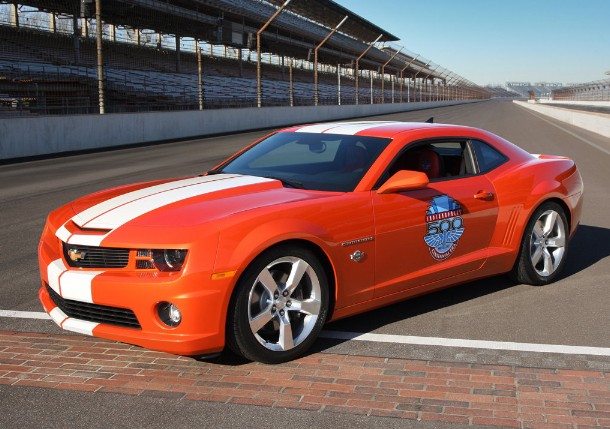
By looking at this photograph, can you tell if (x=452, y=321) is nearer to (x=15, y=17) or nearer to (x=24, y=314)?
(x=24, y=314)

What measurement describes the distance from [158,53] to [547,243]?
45247mm

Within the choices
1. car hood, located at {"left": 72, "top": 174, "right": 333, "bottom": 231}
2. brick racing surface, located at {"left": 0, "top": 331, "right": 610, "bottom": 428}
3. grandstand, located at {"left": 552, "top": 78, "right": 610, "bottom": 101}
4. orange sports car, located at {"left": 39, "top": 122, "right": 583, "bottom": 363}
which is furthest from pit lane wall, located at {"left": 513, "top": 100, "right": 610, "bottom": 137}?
grandstand, located at {"left": 552, "top": 78, "right": 610, "bottom": 101}

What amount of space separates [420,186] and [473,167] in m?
1.08

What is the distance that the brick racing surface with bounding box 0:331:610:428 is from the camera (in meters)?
3.33

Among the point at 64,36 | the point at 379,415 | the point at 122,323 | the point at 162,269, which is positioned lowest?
the point at 379,415

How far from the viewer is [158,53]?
47.6 meters

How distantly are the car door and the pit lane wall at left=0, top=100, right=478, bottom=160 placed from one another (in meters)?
15.7

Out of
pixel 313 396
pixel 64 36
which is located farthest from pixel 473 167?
pixel 64 36

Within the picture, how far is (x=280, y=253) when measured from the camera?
3.86 metres

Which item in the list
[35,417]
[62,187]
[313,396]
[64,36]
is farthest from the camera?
[64,36]

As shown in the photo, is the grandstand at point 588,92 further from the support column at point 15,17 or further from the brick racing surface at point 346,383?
the brick racing surface at point 346,383

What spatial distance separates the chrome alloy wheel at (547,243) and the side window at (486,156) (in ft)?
1.95

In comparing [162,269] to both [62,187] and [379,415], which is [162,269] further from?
[62,187]

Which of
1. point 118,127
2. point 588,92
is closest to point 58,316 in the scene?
point 118,127
